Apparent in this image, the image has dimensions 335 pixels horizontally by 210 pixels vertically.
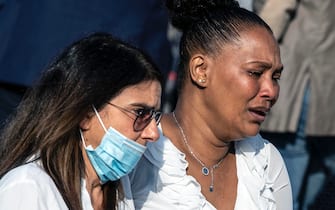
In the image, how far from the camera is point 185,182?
3.62 metres

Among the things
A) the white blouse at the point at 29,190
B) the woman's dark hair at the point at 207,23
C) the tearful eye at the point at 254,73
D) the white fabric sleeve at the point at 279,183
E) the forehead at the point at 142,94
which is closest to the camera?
the white blouse at the point at 29,190

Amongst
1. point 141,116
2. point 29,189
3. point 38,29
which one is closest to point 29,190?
point 29,189

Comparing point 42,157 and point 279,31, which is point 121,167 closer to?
point 42,157

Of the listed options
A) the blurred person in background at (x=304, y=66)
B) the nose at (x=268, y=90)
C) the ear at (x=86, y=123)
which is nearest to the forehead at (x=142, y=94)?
the ear at (x=86, y=123)

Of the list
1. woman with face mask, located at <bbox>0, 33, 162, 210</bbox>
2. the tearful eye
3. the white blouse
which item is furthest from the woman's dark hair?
the white blouse

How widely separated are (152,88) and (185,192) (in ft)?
1.82

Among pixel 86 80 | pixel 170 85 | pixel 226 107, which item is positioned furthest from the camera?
pixel 170 85

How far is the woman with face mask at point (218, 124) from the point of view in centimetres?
356

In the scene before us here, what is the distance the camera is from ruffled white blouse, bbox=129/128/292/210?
3.60 metres

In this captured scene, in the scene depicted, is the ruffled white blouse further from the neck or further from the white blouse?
the white blouse

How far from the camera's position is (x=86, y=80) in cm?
310

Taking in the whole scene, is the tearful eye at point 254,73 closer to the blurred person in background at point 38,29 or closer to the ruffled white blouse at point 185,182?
the ruffled white blouse at point 185,182

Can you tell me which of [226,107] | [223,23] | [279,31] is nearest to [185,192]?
[226,107]

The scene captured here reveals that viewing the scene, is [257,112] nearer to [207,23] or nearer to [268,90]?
[268,90]
